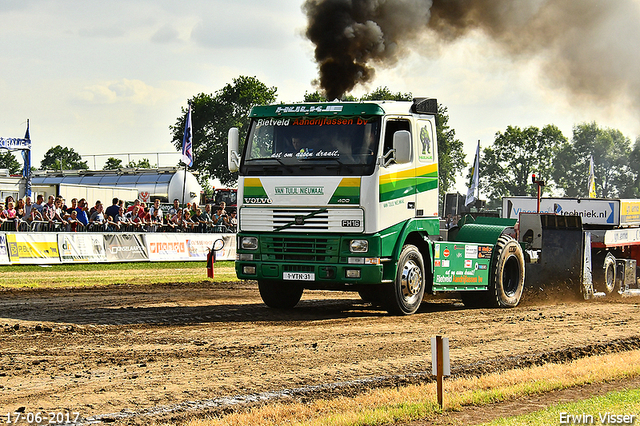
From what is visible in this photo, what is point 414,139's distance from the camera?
504 inches

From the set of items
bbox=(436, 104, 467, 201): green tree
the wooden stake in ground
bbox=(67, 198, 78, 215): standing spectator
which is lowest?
the wooden stake in ground

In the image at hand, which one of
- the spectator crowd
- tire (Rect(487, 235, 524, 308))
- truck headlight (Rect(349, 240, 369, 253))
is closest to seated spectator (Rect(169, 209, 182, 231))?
the spectator crowd

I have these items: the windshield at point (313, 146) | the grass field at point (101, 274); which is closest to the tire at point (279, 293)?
the windshield at point (313, 146)

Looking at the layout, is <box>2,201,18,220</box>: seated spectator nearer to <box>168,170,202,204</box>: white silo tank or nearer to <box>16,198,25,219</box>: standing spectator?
<box>16,198,25,219</box>: standing spectator

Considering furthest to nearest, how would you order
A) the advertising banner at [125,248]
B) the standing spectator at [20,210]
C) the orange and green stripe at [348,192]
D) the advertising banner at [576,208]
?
the advertising banner at [125,248]
the standing spectator at [20,210]
the advertising banner at [576,208]
the orange and green stripe at [348,192]

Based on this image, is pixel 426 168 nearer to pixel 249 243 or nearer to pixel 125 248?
pixel 249 243

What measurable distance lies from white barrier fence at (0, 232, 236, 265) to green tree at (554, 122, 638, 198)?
102 m

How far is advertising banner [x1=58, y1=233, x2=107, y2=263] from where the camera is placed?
22922 millimetres

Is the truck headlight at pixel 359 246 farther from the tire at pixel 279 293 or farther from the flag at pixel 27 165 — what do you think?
the flag at pixel 27 165

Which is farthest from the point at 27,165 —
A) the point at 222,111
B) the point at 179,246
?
the point at 222,111

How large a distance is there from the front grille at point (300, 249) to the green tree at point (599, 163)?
4495 inches

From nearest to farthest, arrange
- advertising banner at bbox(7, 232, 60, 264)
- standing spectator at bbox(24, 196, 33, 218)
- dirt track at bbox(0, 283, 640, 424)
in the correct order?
1. dirt track at bbox(0, 283, 640, 424)
2. advertising banner at bbox(7, 232, 60, 264)
3. standing spectator at bbox(24, 196, 33, 218)

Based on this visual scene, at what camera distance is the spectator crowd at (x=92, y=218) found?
22419 millimetres

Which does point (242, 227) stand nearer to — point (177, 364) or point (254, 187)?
point (254, 187)
